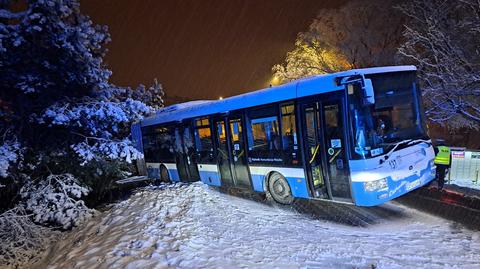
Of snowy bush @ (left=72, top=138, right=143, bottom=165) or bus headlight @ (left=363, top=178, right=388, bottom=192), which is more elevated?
snowy bush @ (left=72, top=138, right=143, bottom=165)

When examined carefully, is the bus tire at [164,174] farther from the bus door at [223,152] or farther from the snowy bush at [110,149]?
the snowy bush at [110,149]

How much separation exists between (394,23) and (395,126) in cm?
1589

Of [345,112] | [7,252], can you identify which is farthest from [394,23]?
[7,252]

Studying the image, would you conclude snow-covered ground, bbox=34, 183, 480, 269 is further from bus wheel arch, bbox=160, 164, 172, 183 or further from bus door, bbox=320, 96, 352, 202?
bus wheel arch, bbox=160, 164, 172, 183

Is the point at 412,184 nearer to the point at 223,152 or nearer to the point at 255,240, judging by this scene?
the point at 255,240

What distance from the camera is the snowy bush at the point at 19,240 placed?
9508mm

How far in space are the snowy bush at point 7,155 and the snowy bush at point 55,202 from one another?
1.14m

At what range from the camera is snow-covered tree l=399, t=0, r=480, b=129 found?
1297cm

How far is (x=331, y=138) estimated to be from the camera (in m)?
7.84

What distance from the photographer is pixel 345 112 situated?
7.42 metres

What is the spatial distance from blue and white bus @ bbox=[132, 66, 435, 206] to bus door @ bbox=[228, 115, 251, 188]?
0.03 meters

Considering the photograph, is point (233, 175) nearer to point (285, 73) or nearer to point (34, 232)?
point (34, 232)

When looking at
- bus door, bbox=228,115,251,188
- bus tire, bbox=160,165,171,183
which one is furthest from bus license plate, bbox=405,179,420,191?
bus tire, bbox=160,165,171,183

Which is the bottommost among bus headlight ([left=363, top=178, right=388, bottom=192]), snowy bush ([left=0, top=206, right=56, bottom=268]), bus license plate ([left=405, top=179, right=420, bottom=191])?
snowy bush ([left=0, top=206, right=56, bottom=268])
